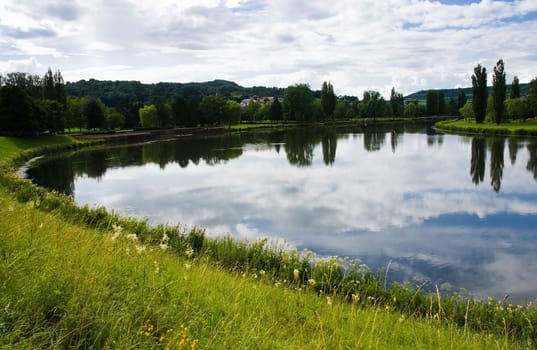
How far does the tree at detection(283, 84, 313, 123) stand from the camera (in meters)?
106

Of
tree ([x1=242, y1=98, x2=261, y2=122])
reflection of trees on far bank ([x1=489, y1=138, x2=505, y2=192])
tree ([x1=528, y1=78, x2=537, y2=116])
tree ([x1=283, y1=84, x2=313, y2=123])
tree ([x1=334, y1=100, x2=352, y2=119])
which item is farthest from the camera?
tree ([x1=334, y1=100, x2=352, y2=119])

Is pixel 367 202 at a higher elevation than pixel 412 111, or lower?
lower

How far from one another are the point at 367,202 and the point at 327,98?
10219cm

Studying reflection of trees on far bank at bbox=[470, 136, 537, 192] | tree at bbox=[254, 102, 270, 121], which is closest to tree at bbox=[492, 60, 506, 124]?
reflection of trees on far bank at bbox=[470, 136, 537, 192]

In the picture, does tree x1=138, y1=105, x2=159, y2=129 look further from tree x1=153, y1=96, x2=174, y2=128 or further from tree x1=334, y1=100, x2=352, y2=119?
tree x1=334, y1=100, x2=352, y2=119

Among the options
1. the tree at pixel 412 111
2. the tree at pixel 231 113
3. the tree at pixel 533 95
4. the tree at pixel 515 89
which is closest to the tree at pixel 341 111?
the tree at pixel 412 111

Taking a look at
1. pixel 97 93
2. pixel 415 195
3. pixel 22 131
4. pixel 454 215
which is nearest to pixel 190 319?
pixel 454 215

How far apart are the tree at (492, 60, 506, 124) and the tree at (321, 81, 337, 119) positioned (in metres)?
54.4

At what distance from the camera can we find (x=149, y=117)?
87.5 meters

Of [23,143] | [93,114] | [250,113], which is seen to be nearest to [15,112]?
[23,143]

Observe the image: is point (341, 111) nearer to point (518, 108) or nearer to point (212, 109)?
point (212, 109)

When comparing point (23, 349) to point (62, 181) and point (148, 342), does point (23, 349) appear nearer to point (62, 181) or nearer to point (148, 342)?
point (148, 342)

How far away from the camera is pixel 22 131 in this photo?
158 ft

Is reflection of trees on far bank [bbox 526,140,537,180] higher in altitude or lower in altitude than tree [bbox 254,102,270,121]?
lower
